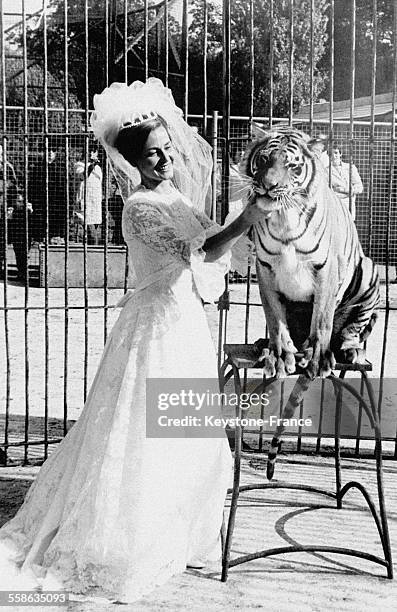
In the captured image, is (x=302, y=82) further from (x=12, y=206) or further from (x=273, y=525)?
(x=273, y=525)

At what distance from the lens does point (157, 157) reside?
2.75 m

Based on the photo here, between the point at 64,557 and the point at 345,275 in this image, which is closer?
the point at 64,557

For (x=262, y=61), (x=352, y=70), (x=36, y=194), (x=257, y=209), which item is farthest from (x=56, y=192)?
(x=257, y=209)

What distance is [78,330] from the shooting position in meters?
7.68

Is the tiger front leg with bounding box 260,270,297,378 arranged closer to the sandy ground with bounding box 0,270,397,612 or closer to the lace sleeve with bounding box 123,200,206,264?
the lace sleeve with bounding box 123,200,206,264

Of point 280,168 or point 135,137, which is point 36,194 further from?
point 280,168

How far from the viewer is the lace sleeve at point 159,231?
2.67 meters

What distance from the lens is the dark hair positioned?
8.96ft

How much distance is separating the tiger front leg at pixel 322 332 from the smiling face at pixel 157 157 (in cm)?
71

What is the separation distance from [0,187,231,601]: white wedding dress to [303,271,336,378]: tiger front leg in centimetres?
37

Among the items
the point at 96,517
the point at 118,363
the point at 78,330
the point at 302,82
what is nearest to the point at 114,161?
the point at 118,363

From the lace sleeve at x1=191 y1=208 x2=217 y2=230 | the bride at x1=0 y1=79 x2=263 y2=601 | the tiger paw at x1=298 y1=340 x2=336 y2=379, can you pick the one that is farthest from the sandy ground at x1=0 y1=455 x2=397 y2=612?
the lace sleeve at x1=191 y1=208 x2=217 y2=230

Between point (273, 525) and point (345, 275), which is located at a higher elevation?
point (345, 275)

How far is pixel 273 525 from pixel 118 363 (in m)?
1.08
